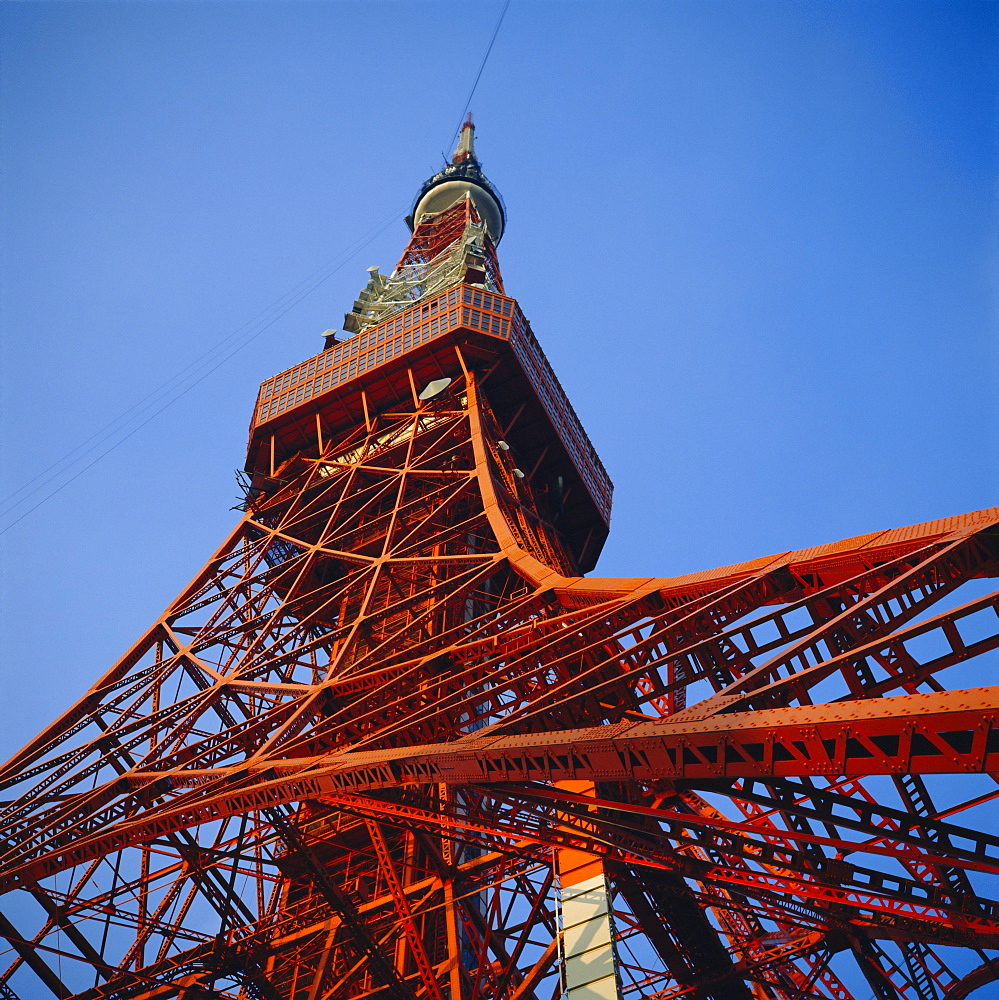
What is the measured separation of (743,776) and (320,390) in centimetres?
2992

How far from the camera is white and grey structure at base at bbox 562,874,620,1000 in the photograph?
564 inches

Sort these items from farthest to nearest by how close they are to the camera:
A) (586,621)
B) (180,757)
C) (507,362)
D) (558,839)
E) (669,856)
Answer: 1. (507,362)
2. (180,757)
3. (586,621)
4. (558,839)
5. (669,856)

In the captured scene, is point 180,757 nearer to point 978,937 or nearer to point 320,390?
point 978,937

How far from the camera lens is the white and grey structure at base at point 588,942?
14320 millimetres

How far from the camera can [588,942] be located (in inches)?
592

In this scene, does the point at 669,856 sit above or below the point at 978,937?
above

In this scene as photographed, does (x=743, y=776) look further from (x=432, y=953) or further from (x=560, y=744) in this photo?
(x=432, y=953)

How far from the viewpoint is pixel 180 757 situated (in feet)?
67.6

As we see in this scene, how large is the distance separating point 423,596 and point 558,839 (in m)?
8.95

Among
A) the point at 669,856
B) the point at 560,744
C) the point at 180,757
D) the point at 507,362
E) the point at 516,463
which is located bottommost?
the point at 669,856

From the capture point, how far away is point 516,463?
37.8 meters

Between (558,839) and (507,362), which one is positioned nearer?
(558,839)

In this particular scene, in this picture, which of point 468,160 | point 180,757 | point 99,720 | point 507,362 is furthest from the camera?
point 468,160

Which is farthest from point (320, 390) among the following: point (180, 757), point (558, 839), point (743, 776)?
point (743, 776)
